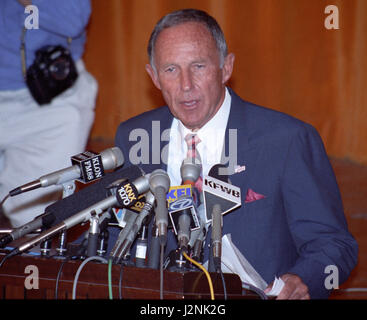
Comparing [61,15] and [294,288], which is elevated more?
[61,15]

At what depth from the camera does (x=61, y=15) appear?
3545 mm

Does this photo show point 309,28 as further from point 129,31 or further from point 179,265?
point 179,265

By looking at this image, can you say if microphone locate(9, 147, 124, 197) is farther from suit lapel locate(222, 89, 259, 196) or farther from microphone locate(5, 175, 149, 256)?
suit lapel locate(222, 89, 259, 196)

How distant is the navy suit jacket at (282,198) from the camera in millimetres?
1972

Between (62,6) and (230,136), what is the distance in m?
1.84

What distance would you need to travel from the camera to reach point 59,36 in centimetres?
356

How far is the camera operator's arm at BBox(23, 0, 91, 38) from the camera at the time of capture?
3494 millimetres

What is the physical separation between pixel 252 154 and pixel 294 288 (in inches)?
24.4

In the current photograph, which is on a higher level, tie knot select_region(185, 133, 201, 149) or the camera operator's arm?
the camera operator's arm

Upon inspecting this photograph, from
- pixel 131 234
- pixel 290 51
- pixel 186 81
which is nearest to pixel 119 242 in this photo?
pixel 131 234

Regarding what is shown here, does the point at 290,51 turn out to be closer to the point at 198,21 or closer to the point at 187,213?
the point at 198,21

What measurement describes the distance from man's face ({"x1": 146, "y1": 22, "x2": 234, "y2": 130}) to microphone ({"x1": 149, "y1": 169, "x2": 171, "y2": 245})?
645mm

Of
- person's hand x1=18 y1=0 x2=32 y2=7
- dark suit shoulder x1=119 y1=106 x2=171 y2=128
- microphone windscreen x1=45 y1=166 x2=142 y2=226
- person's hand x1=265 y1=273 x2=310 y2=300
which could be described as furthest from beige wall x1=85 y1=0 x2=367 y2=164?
microphone windscreen x1=45 y1=166 x2=142 y2=226
